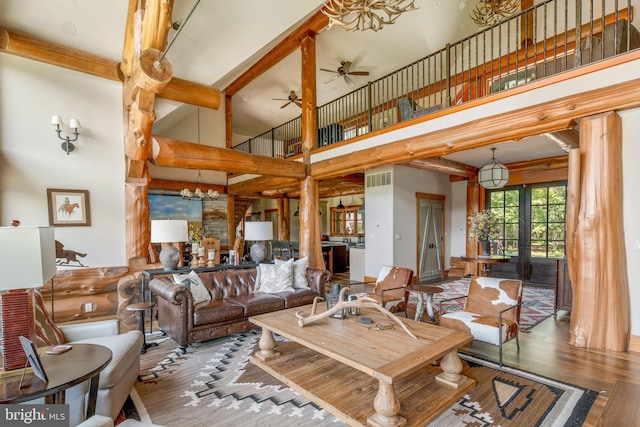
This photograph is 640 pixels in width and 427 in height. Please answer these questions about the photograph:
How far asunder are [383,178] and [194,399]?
567cm

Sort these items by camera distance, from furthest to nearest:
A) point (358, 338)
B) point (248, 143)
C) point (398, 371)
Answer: point (248, 143), point (358, 338), point (398, 371)

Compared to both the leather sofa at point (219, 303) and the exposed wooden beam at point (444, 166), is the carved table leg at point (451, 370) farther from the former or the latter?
the exposed wooden beam at point (444, 166)

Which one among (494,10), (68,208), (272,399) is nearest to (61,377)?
(272,399)

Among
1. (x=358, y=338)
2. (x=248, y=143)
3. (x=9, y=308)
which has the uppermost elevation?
(x=248, y=143)

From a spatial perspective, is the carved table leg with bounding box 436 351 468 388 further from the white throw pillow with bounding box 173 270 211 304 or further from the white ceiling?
the white ceiling

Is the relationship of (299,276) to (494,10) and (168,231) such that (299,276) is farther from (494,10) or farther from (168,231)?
(494,10)

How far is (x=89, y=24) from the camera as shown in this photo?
13.3 feet

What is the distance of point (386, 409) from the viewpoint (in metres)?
1.93

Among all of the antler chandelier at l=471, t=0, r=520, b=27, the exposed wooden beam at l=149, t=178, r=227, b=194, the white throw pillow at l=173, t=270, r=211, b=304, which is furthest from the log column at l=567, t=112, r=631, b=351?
the exposed wooden beam at l=149, t=178, r=227, b=194

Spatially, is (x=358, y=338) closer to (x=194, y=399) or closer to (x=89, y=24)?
(x=194, y=399)

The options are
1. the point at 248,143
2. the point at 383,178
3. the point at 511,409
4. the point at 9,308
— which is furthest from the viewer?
the point at 248,143

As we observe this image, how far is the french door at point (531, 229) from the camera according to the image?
276 inches

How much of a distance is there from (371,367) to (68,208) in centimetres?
459

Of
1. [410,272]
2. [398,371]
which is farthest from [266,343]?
[410,272]
